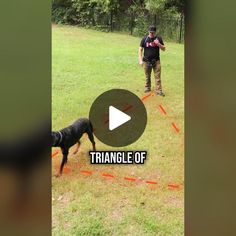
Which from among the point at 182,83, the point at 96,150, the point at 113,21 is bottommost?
the point at 96,150

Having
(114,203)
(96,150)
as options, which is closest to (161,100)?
(96,150)

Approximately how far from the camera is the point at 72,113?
11.3ft

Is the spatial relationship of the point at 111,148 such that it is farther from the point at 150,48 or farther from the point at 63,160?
the point at 150,48

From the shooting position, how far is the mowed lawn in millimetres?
3379

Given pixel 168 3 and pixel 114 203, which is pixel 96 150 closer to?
pixel 114 203

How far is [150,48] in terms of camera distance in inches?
138

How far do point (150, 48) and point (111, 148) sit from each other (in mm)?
810

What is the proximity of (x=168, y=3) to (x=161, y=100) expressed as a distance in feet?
2.37
